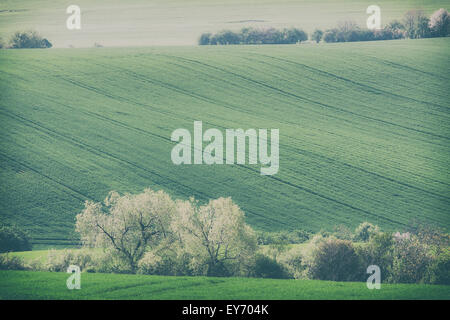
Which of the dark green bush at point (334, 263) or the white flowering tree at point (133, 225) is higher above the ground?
the white flowering tree at point (133, 225)

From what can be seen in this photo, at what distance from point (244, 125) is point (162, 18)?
67.4 ft

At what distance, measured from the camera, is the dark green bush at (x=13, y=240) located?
32.8 m

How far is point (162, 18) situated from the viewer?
6147 cm

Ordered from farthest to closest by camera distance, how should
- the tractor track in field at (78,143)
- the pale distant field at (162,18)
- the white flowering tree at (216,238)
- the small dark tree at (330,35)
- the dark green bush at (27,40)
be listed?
the small dark tree at (330,35)
the pale distant field at (162,18)
the dark green bush at (27,40)
the tractor track in field at (78,143)
the white flowering tree at (216,238)

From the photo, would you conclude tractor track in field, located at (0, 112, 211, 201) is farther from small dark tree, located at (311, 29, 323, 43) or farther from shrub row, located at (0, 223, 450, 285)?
small dark tree, located at (311, 29, 323, 43)

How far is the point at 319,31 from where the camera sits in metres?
61.6

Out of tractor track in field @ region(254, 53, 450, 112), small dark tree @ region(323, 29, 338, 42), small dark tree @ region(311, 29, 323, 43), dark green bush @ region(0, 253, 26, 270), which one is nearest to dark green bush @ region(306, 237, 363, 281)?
dark green bush @ region(0, 253, 26, 270)

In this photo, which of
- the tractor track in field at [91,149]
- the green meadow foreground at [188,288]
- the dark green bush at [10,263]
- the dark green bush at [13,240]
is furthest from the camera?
the tractor track in field at [91,149]

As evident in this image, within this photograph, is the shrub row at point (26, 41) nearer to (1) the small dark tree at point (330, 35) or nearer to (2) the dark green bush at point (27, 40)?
(2) the dark green bush at point (27, 40)

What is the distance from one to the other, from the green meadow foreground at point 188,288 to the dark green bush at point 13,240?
6.94 metres

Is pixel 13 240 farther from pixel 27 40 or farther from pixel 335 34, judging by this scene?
pixel 335 34

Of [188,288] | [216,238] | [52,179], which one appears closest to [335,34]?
[52,179]

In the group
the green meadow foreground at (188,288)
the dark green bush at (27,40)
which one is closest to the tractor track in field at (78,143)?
the green meadow foreground at (188,288)
